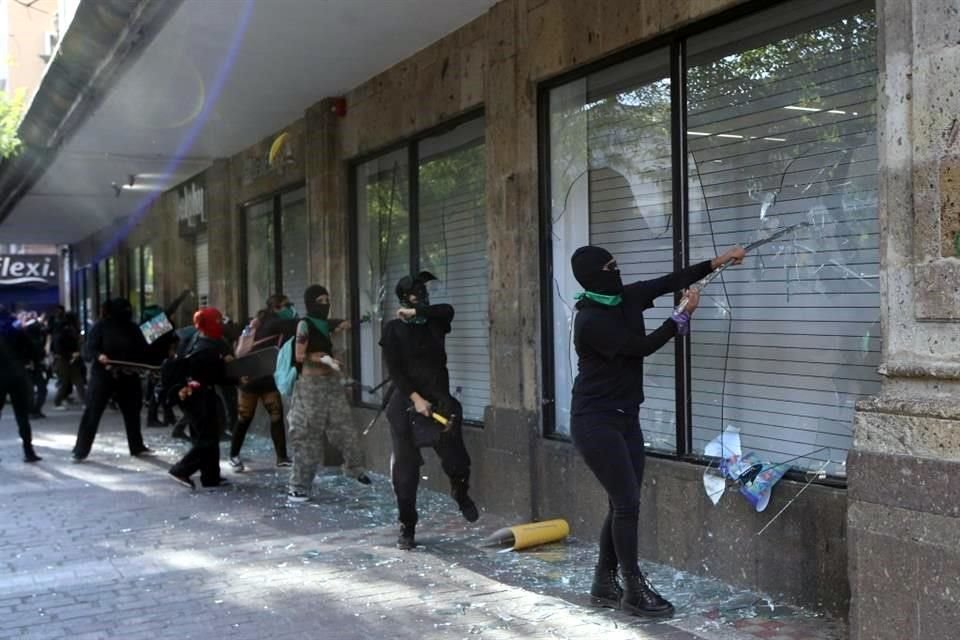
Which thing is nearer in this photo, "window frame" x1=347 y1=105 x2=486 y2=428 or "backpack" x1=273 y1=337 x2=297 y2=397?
"backpack" x1=273 y1=337 x2=297 y2=397

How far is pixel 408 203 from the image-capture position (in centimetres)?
962

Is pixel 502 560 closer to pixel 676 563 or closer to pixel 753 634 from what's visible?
pixel 676 563

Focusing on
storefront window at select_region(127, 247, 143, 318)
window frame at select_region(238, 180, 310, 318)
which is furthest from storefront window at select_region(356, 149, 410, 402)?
storefront window at select_region(127, 247, 143, 318)

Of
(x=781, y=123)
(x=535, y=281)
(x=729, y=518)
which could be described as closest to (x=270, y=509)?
(x=535, y=281)

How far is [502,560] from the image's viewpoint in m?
6.29

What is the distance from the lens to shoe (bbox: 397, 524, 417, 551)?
6.63 metres

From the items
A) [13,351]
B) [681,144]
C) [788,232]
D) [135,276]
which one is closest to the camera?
[788,232]

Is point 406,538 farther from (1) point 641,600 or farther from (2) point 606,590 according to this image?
(1) point 641,600

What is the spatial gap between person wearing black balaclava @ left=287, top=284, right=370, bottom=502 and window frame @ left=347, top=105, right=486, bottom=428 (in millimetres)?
1084

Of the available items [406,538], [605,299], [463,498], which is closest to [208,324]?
[463,498]

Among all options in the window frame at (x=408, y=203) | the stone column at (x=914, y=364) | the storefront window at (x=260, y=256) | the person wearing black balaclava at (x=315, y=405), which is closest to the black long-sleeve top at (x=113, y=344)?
the window frame at (x=408, y=203)

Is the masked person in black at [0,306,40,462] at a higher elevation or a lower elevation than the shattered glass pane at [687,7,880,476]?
lower

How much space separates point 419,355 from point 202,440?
10.7 ft

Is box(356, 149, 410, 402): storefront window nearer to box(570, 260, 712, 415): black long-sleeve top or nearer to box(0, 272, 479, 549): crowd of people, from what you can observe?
box(0, 272, 479, 549): crowd of people
